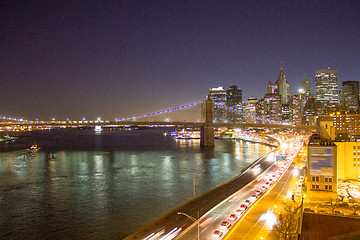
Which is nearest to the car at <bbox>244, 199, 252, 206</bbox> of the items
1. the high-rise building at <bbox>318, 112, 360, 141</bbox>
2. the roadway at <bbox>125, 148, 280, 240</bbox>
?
the roadway at <bbox>125, 148, 280, 240</bbox>

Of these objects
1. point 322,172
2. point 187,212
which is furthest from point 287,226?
point 322,172

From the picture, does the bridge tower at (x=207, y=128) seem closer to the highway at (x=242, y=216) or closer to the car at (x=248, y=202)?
the highway at (x=242, y=216)

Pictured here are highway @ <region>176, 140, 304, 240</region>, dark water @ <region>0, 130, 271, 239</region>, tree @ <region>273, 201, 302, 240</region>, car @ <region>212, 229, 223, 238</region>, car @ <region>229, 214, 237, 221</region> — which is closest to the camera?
tree @ <region>273, 201, 302, 240</region>

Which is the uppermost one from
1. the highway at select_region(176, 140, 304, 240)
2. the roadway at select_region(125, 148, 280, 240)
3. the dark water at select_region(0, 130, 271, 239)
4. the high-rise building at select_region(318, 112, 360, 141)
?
the high-rise building at select_region(318, 112, 360, 141)

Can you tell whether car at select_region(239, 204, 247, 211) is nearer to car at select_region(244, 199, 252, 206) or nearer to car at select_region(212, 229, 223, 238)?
car at select_region(244, 199, 252, 206)

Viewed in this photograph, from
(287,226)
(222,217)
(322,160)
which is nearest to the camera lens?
(287,226)

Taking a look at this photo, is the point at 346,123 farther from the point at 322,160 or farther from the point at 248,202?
the point at 248,202

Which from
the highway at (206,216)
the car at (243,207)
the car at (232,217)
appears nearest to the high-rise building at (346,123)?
the highway at (206,216)

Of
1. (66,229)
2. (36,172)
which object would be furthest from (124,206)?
(36,172)
